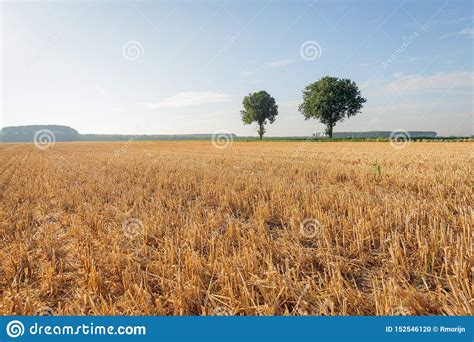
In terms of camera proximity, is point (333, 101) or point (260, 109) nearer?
point (333, 101)

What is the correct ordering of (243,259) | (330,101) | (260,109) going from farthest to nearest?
(260,109), (330,101), (243,259)

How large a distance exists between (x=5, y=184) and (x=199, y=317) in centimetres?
994

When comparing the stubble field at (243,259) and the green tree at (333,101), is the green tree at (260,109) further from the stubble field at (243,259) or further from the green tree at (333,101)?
the stubble field at (243,259)

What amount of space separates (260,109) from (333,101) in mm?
25265

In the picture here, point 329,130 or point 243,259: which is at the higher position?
point 329,130

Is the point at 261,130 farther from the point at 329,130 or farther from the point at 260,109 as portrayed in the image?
the point at 329,130

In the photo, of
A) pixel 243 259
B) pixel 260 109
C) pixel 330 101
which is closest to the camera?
pixel 243 259

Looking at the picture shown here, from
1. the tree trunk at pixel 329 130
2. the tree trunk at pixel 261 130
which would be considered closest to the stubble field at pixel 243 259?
the tree trunk at pixel 329 130

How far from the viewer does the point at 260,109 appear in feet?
289

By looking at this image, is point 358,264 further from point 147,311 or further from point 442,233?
point 147,311

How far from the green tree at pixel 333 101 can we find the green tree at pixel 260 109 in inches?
798

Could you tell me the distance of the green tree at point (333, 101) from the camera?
223 feet

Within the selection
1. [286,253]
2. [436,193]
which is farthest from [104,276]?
[436,193]

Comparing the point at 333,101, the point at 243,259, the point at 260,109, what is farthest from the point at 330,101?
the point at 243,259
